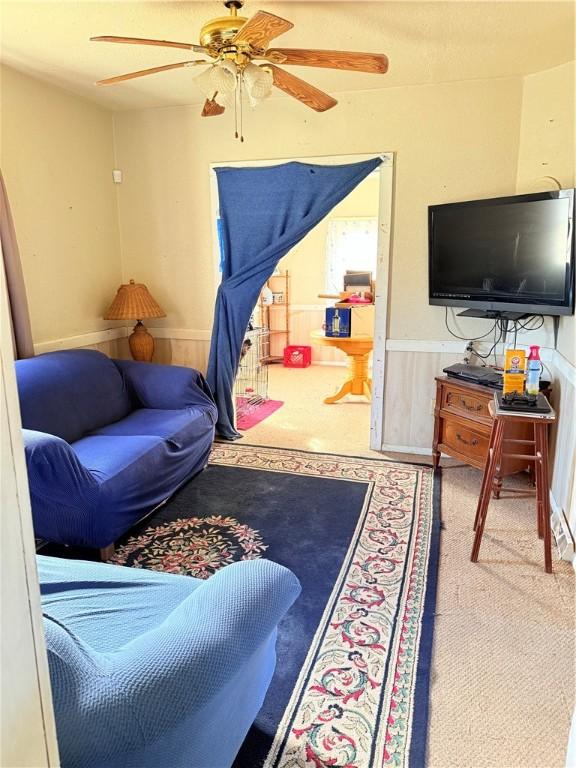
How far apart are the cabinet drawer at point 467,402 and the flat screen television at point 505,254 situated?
0.54 metres

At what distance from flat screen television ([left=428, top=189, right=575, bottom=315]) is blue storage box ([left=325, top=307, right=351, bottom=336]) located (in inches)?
56.6

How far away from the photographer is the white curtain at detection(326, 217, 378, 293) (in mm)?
6570

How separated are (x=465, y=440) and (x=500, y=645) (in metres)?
1.44

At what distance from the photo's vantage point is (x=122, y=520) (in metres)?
2.38

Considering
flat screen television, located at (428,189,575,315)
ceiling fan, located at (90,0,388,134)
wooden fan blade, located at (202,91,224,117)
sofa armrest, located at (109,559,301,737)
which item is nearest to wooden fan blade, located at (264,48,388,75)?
ceiling fan, located at (90,0,388,134)

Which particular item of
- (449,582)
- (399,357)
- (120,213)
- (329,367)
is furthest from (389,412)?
(329,367)

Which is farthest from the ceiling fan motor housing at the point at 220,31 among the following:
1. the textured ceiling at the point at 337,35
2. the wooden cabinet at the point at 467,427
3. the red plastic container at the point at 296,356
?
the red plastic container at the point at 296,356

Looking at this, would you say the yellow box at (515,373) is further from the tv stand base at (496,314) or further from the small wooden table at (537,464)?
the tv stand base at (496,314)

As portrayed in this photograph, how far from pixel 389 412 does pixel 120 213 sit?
2.65 meters

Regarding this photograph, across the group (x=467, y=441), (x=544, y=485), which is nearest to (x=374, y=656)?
(x=544, y=485)

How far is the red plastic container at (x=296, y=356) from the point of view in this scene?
689 centimetres

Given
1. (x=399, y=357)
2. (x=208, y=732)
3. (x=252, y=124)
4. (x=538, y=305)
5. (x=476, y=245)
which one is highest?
(x=252, y=124)

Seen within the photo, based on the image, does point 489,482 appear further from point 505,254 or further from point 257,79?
point 257,79

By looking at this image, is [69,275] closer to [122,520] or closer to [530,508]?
[122,520]
